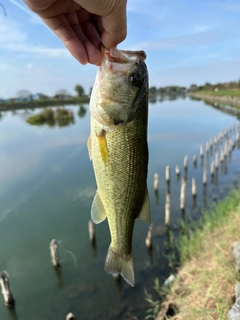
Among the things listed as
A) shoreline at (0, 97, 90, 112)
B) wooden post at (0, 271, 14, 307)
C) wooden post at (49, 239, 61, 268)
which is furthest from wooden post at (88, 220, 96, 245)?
shoreline at (0, 97, 90, 112)

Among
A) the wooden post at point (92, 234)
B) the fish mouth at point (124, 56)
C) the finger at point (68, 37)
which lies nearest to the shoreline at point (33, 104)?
the wooden post at point (92, 234)

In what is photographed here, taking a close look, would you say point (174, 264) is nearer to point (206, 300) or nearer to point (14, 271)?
point (206, 300)

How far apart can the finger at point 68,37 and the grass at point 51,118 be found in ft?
129

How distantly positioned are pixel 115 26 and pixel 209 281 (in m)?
5.63

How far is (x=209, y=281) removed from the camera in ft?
18.7

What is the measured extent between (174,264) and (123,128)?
327 inches

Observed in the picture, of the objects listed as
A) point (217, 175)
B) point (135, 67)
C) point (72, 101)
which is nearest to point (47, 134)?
point (217, 175)

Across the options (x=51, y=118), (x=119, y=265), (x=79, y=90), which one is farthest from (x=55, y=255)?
(x=79, y=90)

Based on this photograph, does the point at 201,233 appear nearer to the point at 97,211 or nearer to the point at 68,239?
the point at 68,239

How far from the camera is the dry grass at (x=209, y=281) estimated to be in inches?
191

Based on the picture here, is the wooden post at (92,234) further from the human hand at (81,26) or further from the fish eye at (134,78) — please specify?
the fish eye at (134,78)

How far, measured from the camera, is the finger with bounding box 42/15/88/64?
218 centimetres

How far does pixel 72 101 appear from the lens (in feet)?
281

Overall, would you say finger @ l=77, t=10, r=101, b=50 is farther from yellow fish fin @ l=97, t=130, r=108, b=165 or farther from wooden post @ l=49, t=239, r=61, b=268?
wooden post @ l=49, t=239, r=61, b=268
